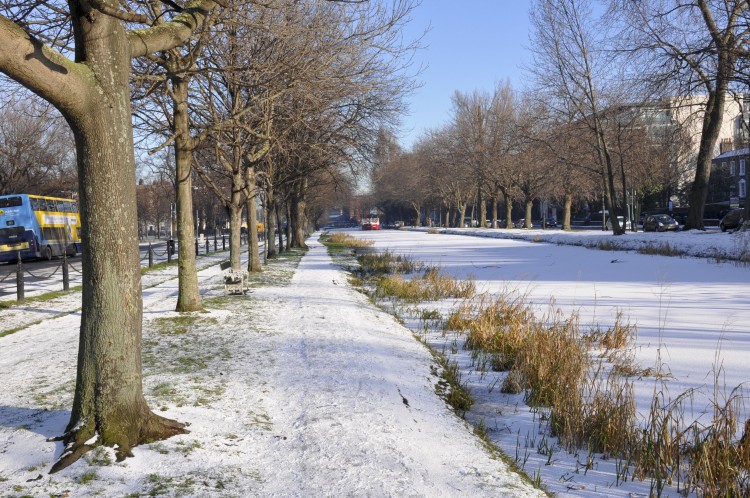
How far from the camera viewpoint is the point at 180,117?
10562mm

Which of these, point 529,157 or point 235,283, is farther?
point 529,157

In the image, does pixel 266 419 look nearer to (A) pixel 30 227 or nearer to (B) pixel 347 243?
(A) pixel 30 227

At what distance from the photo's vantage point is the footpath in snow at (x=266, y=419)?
402cm

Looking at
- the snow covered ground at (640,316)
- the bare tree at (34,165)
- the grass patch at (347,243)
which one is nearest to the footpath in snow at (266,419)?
the snow covered ground at (640,316)

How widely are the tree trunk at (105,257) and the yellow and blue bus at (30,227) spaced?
87.3 feet

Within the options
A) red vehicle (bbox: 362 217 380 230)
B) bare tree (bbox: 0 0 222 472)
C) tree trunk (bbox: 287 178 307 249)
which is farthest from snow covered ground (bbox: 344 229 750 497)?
red vehicle (bbox: 362 217 380 230)

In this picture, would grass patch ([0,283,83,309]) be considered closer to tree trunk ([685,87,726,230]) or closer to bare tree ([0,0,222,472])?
bare tree ([0,0,222,472])

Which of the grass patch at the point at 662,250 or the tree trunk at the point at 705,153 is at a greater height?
the tree trunk at the point at 705,153

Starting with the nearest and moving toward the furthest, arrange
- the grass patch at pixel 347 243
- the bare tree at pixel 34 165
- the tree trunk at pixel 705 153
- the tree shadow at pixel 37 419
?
the tree shadow at pixel 37 419, the tree trunk at pixel 705 153, the bare tree at pixel 34 165, the grass patch at pixel 347 243

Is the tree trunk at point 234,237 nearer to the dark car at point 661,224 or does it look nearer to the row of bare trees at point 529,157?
the row of bare trees at point 529,157

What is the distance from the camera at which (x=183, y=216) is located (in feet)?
35.3

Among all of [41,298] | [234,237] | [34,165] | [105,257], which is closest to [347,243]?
[34,165]

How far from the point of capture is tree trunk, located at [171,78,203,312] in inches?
414

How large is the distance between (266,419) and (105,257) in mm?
1917
